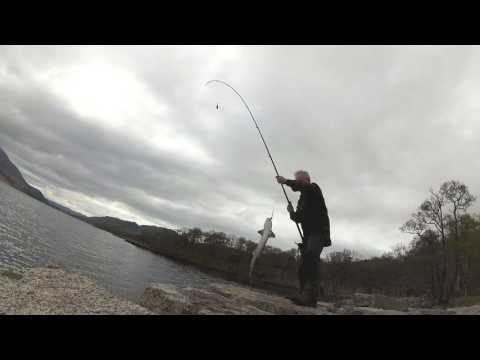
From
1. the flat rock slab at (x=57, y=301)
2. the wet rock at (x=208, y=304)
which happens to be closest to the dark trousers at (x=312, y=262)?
the wet rock at (x=208, y=304)

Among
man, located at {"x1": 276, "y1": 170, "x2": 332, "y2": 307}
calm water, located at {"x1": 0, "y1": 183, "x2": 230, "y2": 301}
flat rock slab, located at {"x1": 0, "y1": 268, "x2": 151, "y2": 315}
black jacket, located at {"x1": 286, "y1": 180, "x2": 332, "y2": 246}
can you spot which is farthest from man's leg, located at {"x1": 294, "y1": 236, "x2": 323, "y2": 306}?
calm water, located at {"x1": 0, "y1": 183, "x2": 230, "y2": 301}

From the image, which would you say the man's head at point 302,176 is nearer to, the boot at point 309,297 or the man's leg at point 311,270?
the man's leg at point 311,270

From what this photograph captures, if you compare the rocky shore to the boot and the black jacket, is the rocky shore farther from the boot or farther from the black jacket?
the black jacket

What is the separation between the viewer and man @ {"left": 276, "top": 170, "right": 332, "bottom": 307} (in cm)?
646

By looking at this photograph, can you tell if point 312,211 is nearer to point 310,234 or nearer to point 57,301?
point 310,234

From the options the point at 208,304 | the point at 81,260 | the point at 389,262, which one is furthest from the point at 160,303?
the point at 389,262

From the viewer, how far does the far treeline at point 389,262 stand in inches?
1423

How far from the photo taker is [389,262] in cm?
8400

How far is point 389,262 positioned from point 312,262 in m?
90.4

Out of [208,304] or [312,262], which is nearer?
[208,304]
